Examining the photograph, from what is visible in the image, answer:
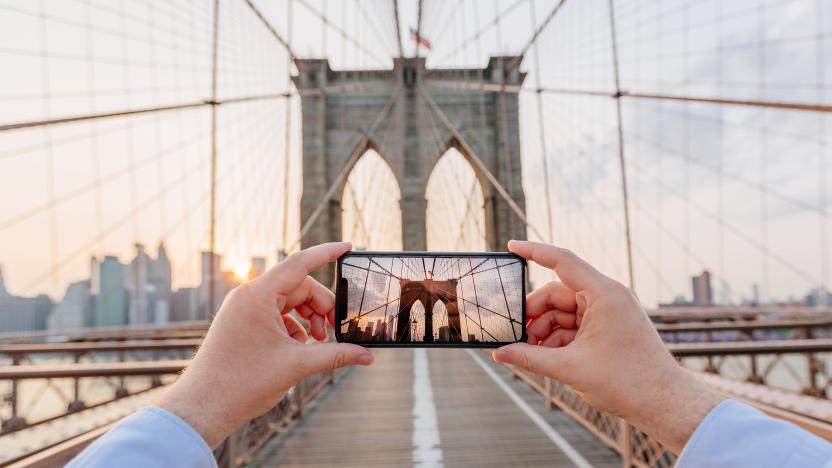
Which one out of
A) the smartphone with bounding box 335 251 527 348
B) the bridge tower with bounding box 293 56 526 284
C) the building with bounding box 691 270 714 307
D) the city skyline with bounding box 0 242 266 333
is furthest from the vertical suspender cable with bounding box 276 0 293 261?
the bridge tower with bounding box 293 56 526 284

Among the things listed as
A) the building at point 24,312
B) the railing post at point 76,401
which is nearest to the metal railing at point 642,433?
the railing post at point 76,401

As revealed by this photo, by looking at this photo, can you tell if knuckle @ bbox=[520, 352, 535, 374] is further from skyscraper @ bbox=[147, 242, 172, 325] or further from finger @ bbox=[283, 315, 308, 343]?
skyscraper @ bbox=[147, 242, 172, 325]

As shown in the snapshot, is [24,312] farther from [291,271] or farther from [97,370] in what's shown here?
[291,271]

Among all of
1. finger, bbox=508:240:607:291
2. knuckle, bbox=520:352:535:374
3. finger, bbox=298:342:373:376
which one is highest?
finger, bbox=508:240:607:291

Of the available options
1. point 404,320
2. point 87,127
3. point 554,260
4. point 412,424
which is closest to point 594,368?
point 554,260

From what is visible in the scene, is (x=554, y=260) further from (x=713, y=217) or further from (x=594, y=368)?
(x=713, y=217)

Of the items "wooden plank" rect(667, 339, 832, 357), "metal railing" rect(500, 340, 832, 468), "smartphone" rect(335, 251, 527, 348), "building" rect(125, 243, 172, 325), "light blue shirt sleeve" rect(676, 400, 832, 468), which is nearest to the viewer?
"light blue shirt sleeve" rect(676, 400, 832, 468)
